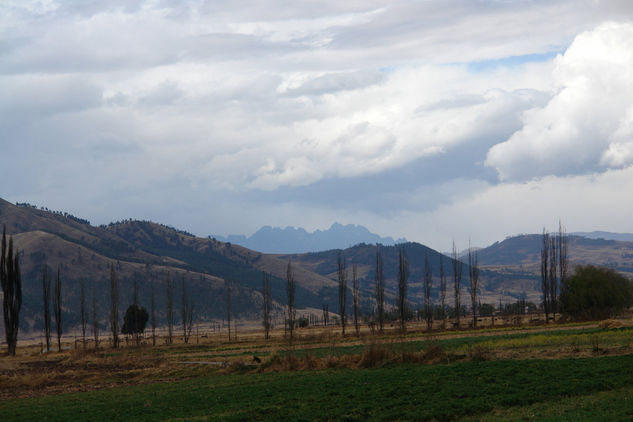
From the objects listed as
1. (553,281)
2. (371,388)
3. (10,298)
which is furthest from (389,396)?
(553,281)

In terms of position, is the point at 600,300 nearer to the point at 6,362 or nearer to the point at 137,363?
the point at 137,363

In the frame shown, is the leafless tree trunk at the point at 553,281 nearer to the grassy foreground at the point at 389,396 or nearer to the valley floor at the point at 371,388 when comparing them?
the valley floor at the point at 371,388

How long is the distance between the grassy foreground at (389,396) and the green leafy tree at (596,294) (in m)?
61.4

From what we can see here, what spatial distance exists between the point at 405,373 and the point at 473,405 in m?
10.5

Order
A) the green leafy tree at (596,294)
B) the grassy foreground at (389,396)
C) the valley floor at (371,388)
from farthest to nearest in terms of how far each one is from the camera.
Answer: the green leafy tree at (596,294) < the valley floor at (371,388) < the grassy foreground at (389,396)

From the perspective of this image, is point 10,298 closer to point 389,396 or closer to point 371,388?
point 371,388

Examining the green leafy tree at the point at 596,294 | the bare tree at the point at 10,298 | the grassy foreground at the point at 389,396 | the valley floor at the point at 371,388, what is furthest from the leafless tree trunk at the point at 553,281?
the bare tree at the point at 10,298

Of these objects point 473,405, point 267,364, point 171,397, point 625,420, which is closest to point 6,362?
point 267,364

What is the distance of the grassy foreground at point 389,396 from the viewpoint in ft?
74.8

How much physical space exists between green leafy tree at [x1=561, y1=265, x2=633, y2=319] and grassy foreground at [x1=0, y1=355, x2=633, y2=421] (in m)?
61.4

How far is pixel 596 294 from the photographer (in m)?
88.3

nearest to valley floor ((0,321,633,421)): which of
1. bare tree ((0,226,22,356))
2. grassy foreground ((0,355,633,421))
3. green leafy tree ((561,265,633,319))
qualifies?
grassy foreground ((0,355,633,421))

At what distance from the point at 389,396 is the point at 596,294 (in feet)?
236

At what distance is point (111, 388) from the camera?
41.3 metres
